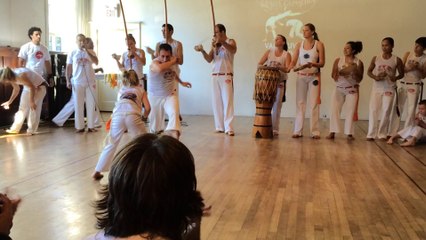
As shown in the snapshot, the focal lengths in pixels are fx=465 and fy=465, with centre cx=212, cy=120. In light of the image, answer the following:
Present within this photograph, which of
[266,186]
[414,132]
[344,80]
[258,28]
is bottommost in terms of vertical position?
[266,186]

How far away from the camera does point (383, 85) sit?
6.82 meters

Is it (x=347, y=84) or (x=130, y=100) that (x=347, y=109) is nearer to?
(x=347, y=84)

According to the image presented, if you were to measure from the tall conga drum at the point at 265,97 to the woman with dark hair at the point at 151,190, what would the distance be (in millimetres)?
5679

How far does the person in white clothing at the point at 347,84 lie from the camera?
21.9 feet

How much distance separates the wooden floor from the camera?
292 cm

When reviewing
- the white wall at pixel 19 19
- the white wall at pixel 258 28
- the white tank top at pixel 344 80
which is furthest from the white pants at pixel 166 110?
the white wall at pixel 258 28

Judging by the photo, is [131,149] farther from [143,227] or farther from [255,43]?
[255,43]

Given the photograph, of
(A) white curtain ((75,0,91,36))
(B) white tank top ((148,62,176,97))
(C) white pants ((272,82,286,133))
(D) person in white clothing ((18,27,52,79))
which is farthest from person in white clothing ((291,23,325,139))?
(A) white curtain ((75,0,91,36))

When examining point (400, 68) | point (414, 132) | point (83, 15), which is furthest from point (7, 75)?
point (414, 132)

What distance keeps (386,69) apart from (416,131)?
3.26ft

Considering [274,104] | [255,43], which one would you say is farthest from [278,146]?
[255,43]

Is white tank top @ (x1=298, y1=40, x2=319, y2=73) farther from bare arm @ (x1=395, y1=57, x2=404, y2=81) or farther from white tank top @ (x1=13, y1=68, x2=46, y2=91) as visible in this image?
white tank top @ (x1=13, y1=68, x2=46, y2=91)

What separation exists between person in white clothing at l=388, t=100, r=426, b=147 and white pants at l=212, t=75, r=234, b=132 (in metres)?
2.36

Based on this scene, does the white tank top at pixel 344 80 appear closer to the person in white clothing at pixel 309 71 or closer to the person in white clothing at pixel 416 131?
the person in white clothing at pixel 309 71
